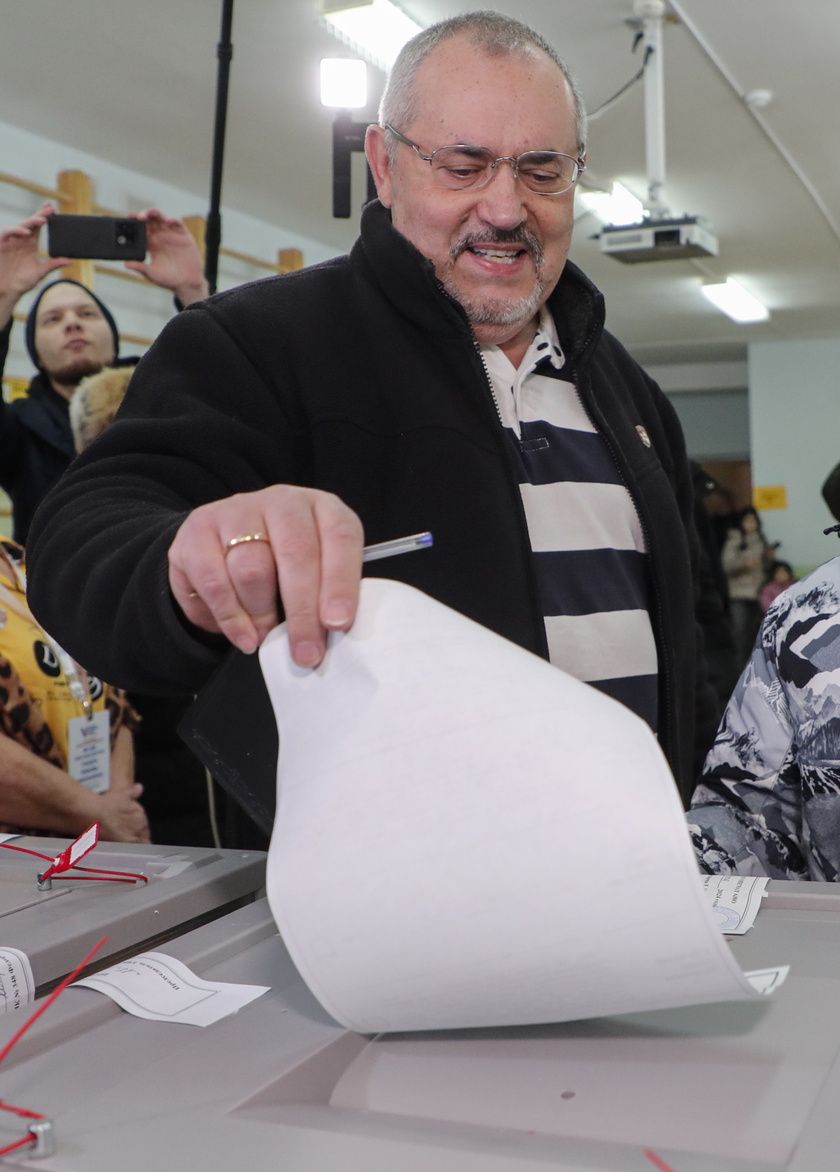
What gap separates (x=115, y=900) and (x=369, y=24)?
3808 millimetres

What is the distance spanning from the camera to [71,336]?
2.71 metres

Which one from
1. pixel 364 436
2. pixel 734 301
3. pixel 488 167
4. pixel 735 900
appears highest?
pixel 734 301

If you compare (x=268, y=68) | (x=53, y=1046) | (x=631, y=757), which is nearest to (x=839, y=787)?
(x=631, y=757)

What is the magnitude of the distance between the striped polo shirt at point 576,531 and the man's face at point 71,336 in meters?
1.70

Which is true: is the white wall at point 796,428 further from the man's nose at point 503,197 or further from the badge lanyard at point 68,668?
the man's nose at point 503,197

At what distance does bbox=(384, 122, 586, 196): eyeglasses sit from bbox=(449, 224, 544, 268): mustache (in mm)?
41

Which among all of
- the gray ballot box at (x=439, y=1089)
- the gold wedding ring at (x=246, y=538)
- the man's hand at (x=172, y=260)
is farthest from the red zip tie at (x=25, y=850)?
the man's hand at (x=172, y=260)

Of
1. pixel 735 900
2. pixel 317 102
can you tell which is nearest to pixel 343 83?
pixel 735 900

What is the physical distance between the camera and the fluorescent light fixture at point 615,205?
6023 millimetres

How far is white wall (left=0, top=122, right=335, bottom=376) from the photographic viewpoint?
195 inches

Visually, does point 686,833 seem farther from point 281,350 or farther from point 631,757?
point 281,350

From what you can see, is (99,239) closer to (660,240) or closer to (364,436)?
(364,436)

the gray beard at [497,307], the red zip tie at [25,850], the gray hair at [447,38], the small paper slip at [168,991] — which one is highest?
the gray hair at [447,38]

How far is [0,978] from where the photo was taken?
647mm
